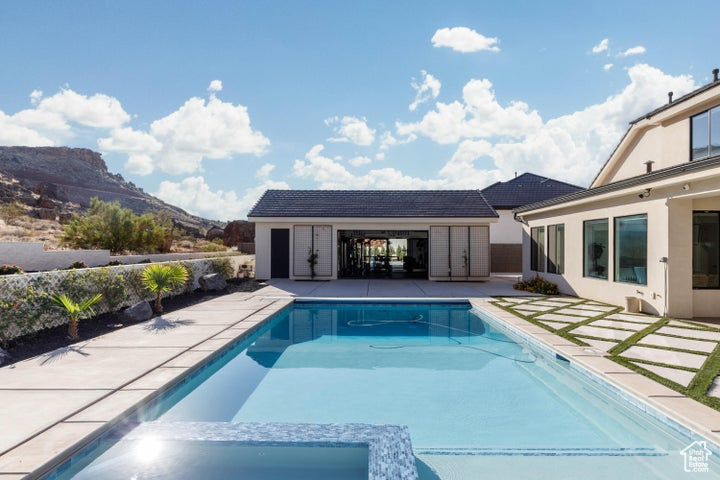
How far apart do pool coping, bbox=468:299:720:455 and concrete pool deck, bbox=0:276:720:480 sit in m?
0.01

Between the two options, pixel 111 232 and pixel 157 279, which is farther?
pixel 111 232

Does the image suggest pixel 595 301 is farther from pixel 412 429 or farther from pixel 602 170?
pixel 412 429

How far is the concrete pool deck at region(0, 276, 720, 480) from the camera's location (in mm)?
3691

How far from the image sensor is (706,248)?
956 cm

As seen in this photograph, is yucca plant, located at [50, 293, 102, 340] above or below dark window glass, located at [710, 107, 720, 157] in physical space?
below

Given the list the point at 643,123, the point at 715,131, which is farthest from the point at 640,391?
the point at 643,123

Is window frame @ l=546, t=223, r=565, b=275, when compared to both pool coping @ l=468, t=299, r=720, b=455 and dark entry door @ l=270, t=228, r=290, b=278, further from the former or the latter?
dark entry door @ l=270, t=228, r=290, b=278

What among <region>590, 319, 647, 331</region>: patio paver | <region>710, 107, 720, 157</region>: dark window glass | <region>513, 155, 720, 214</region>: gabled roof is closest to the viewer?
<region>513, 155, 720, 214</region>: gabled roof

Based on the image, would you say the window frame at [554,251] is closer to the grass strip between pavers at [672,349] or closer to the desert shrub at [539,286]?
the desert shrub at [539,286]

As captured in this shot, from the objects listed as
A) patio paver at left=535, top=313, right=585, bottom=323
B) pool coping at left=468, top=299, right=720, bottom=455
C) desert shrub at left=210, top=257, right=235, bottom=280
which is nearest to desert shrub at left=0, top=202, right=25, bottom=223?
desert shrub at left=210, top=257, right=235, bottom=280

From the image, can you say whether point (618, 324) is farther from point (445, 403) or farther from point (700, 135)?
point (700, 135)

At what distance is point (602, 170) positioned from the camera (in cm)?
1783

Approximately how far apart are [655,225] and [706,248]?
1.13 m

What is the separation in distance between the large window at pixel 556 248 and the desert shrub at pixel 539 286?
0.53m
